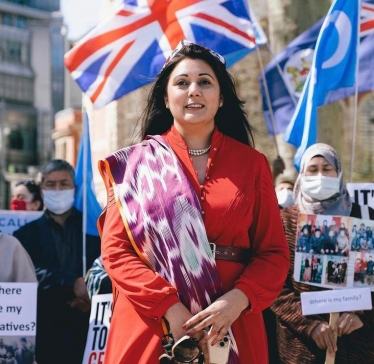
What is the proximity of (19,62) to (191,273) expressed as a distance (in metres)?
57.7

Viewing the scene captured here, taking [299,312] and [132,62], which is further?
[132,62]

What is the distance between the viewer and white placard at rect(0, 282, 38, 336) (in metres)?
4.46

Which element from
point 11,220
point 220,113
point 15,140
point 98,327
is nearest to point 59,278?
point 98,327

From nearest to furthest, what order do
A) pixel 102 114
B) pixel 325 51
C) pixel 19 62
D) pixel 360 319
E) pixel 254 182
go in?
pixel 254 182 → pixel 360 319 → pixel 325 51 → pixel 102 114 → pixel 19 62

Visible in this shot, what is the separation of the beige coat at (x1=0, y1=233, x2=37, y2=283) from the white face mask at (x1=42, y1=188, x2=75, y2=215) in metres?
1.11

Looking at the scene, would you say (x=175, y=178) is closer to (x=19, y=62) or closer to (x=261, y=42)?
(x=261, y=42)

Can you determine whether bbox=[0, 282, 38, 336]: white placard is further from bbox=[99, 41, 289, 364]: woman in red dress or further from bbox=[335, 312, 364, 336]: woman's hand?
bbox=[335, 312, 364, 336]: woman's hand

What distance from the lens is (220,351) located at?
10.1 feet

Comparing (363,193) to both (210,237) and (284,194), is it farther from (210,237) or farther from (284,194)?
(210,237)

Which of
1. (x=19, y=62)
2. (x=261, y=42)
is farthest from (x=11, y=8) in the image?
(x=261, y=42)

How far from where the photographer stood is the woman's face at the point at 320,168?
479 centimetres

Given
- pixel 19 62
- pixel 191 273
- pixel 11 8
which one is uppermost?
pixel 11 8

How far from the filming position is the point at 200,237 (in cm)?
311

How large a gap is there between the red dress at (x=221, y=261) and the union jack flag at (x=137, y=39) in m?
3.35
